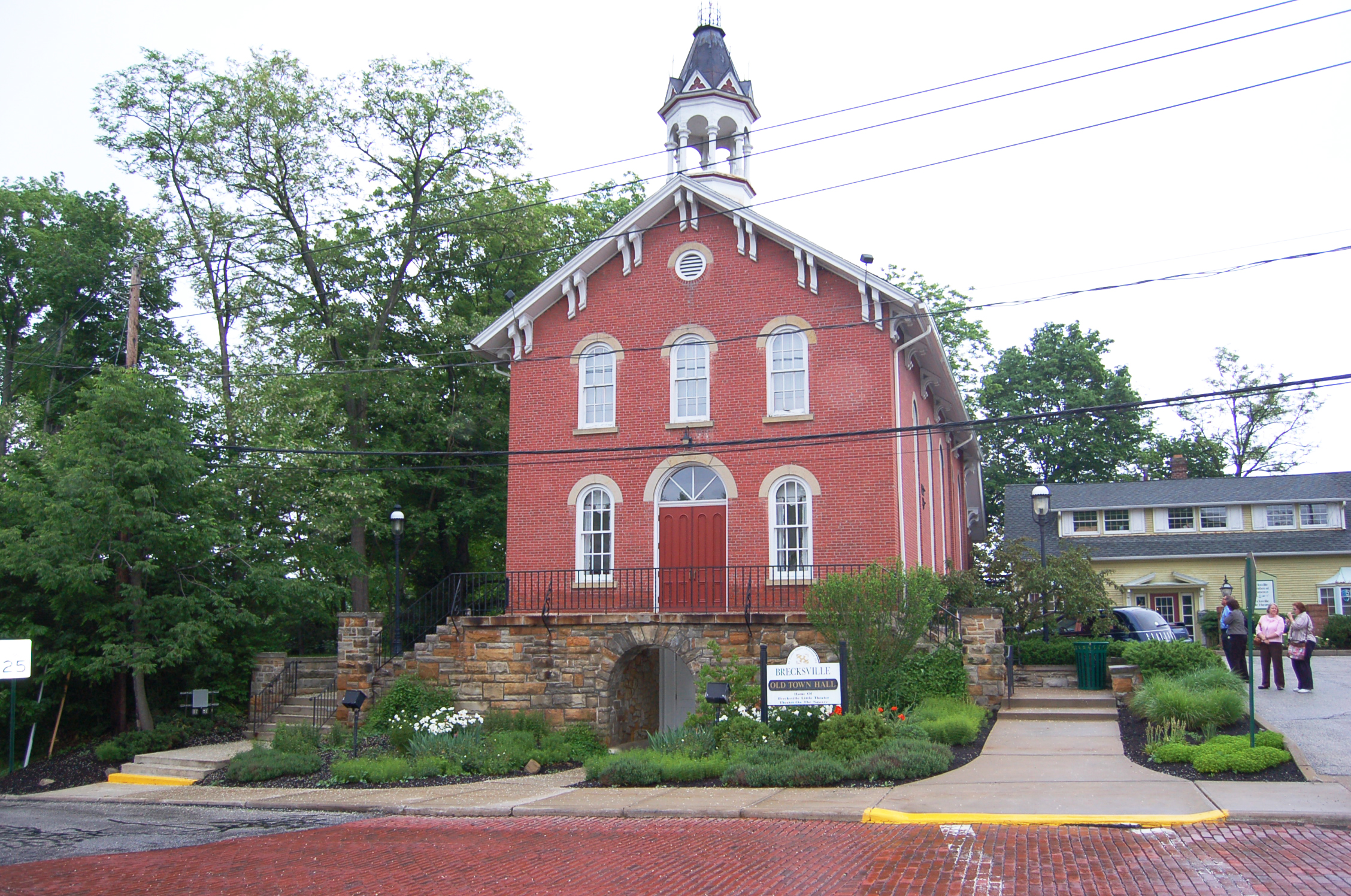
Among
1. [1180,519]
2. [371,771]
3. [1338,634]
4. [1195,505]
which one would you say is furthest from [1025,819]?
[1180,519]

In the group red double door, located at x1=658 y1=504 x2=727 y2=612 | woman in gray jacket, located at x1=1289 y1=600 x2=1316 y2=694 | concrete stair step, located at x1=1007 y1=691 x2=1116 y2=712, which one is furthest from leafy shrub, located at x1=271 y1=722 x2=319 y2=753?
woman in gray jacket, located at x1=1289 y1=600 x2=1316 y2=694

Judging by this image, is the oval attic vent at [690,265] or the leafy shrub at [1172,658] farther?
the oval attic vent at [690,265]

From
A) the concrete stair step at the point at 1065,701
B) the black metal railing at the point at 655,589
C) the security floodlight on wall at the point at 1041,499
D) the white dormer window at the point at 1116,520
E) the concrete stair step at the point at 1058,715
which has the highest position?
the white dormer window at the point at 1116,520

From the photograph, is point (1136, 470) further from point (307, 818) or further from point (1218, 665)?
point (307, 818)

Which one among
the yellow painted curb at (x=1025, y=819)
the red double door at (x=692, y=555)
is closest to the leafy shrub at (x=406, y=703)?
the red double door at (x=692, y=555)

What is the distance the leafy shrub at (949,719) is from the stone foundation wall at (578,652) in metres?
2.35

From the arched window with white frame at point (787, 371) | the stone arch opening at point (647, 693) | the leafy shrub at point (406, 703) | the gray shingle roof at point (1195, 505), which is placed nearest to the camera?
the leafy shrub at point (406, 703)

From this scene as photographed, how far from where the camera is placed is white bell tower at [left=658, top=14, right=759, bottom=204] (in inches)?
903

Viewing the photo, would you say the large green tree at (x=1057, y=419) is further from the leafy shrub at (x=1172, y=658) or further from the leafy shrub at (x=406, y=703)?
the leafy shrub at (x=406, y=703)

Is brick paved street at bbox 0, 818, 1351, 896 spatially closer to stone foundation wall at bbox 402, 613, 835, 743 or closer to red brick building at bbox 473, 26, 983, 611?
stone foundation wall at bbox 402, 613, 835, 743

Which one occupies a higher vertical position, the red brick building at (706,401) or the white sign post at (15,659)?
the red brick building at (706,401)

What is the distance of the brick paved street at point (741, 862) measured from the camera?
832cm

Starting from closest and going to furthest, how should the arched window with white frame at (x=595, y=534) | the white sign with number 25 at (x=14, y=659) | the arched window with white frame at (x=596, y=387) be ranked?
the white sign with number 25 at (x=14, y=659)
the arched window with white frame at (x=595, y=534)
the arched window with white frame at (x=596, y=387)

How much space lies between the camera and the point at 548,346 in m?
22.6
